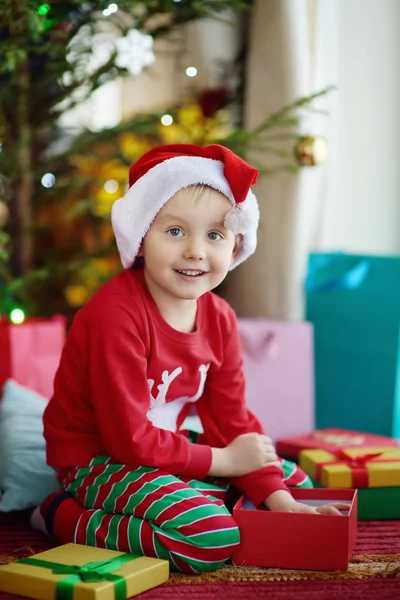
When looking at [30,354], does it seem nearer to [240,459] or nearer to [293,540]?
[240,459]

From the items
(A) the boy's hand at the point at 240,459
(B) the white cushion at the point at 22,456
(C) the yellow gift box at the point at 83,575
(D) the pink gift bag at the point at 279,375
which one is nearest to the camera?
(C) the yellow gift box at the point at 83,575

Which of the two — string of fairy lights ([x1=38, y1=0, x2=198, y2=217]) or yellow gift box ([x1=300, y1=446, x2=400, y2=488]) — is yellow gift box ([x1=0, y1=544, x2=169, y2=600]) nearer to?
yellow gift box ([x1=300, y1=446, x2=400, y2=488])

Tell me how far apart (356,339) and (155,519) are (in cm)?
96

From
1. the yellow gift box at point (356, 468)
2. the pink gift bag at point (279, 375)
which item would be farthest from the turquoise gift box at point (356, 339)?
the yellow gift box at point (356, 468)

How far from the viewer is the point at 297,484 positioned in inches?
53.9

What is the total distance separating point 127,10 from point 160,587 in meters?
1.17

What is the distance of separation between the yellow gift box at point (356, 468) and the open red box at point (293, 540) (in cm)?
23

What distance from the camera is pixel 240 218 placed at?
48.7 inches

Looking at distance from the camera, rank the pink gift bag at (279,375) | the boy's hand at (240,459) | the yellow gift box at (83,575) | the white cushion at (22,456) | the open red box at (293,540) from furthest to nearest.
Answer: the pink gift bag at (279,375), the white cushion at (22,456), the boy's hand at (240,459), the open red box at (293,540), the yellow gift box at (83,575)

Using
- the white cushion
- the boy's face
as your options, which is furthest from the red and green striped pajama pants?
the boy's face

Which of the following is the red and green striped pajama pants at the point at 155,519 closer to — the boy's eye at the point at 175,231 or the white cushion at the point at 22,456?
the white cushion at the point at 22,456

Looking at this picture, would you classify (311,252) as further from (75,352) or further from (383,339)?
(75,352)

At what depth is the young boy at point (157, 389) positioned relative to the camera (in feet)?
3.87

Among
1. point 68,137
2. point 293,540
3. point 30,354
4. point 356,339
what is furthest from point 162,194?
point 68,137
